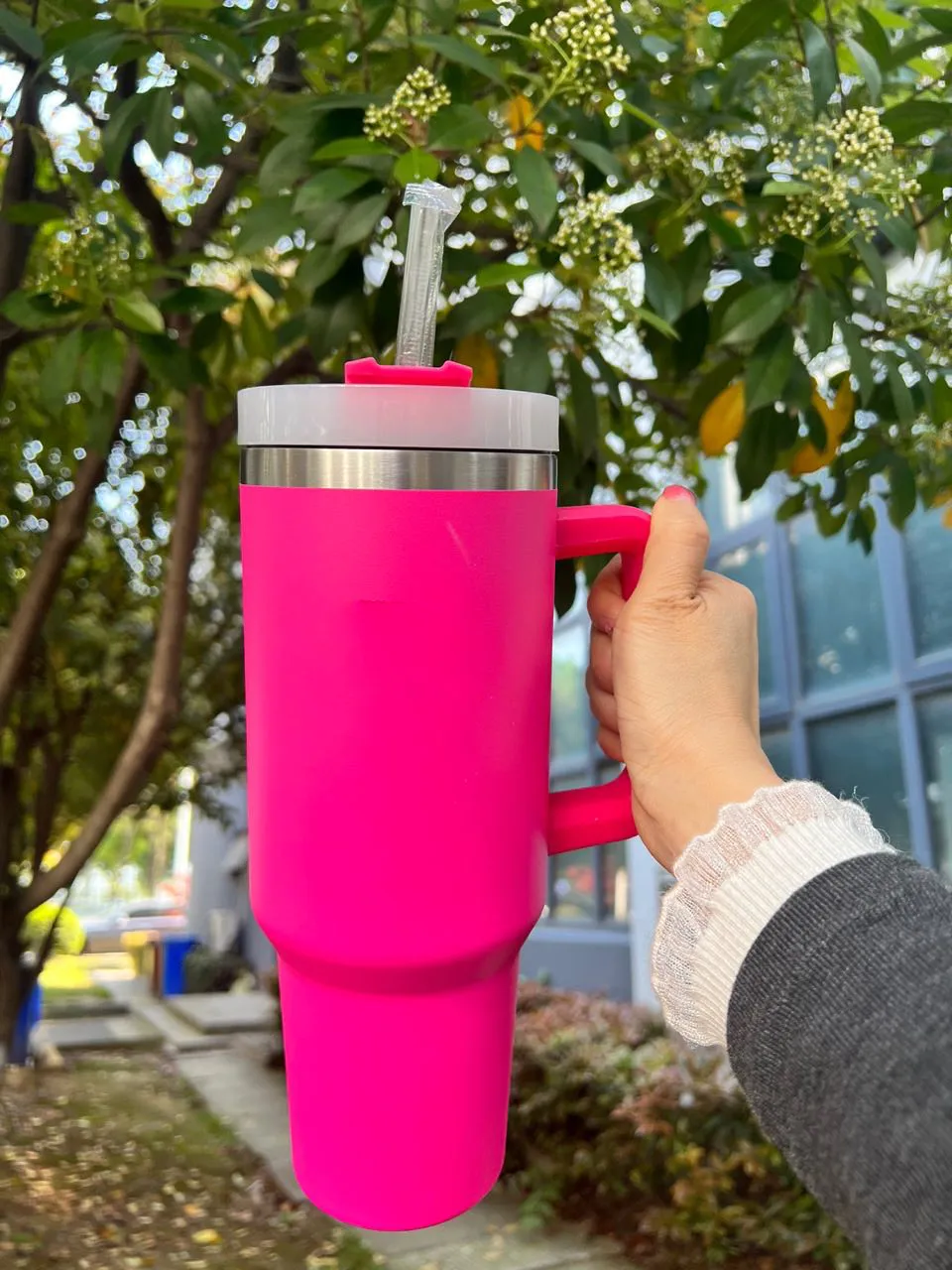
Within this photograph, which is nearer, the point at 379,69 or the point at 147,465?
the point at 379,69

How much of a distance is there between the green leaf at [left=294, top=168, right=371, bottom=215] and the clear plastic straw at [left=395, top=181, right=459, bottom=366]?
0.73 ft

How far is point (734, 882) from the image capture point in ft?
1.67

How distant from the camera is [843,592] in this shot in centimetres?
306

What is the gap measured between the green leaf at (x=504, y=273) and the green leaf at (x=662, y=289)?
0.36ft

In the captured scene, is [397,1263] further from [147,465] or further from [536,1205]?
[147,465]

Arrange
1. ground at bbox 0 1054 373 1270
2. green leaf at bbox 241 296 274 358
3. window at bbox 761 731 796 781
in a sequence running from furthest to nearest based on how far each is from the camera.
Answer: window at bbox 761 731 796 781
ground at bbox 0 1054 373 1270
green leaf at bbox 241 296 274 358

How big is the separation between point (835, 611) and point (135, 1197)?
7.41 feet

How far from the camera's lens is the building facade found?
106 inches

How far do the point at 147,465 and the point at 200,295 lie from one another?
156cm

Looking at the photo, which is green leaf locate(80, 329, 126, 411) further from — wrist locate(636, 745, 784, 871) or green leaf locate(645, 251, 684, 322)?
wrist locate(636, 745, 784, 871)

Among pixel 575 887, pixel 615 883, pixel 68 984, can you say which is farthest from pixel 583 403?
pixel 68 984

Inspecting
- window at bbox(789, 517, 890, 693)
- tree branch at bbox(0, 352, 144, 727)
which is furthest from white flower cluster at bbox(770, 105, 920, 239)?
window at bbox(789, 517, 890, 693)

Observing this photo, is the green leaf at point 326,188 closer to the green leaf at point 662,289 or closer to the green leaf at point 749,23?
the green leaf at point 662,289

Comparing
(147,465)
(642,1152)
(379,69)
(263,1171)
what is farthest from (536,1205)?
(379,69)
